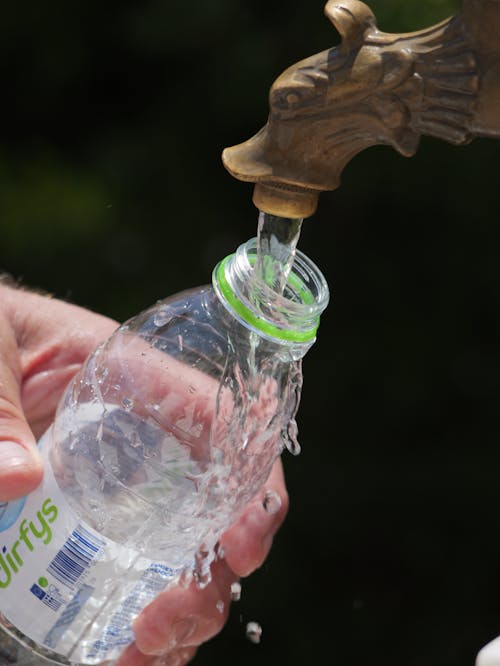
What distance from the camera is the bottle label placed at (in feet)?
3.81

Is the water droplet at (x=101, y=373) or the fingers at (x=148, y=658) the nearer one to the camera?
the water droplet at (x=101, y=373)

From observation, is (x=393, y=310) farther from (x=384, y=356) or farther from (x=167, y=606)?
(x=167, y=606)

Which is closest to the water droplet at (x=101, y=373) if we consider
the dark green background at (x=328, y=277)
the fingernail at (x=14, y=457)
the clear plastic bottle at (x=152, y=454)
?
the clear plastic bottle at (x=152, y=454)

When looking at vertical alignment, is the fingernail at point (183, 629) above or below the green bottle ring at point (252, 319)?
below

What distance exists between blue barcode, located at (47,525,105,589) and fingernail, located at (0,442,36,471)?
0.09m

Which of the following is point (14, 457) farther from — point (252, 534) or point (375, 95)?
point (375, 95)

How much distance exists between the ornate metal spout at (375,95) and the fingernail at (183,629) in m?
0.66

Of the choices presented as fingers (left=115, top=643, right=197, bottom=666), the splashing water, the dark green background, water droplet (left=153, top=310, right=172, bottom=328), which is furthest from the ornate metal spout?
the dark green background

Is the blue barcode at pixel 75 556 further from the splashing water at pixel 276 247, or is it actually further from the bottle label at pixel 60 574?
the splashing water at pixel 276 247

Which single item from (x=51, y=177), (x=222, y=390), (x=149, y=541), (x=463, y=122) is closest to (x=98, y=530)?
(x=149, y=541)

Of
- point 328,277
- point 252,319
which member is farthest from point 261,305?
point 328,277

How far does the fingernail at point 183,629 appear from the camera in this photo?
1381 millimetres

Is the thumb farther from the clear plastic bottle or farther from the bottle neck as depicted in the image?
the bottle neck

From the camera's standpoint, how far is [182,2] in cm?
243
